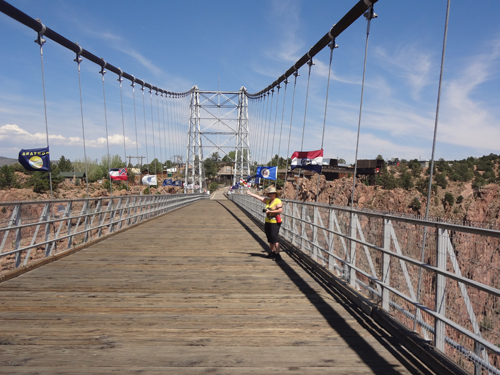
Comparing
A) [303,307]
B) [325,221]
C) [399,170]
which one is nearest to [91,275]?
[303,307]

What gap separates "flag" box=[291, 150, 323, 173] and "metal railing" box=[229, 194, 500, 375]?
649 cm

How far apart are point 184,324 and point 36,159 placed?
10117 mm

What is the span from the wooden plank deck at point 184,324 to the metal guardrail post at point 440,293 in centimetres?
27

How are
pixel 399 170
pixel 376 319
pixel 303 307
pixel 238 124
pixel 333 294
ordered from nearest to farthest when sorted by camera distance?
1. pixel 376 319
2. pixel 303 307
3. pixel 333 294
4. pixel 238 124
5. pixel 399 170

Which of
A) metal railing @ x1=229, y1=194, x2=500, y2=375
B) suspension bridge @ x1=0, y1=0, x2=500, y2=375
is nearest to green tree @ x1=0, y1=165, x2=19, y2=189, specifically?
suspension bridge @ x1=0, y1=0, x2=500, y2=375

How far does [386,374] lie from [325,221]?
16.7 feet

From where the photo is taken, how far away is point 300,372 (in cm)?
330

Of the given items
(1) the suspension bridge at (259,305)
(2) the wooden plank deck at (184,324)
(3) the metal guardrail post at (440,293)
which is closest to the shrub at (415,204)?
(1) the suspension bridge at (259,305)

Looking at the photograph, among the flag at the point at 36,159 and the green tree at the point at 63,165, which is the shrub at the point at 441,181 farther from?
the green tree at the point at 63,165

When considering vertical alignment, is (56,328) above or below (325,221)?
below

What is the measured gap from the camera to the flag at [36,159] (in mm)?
12555

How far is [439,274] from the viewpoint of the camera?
3.49 metres

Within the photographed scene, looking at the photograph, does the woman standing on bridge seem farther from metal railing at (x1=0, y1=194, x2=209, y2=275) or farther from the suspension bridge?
metal railing at (x1=0, y1=194, x2=209, y2=275)

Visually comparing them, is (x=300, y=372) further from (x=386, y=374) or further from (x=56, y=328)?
(x=56, y=328)
